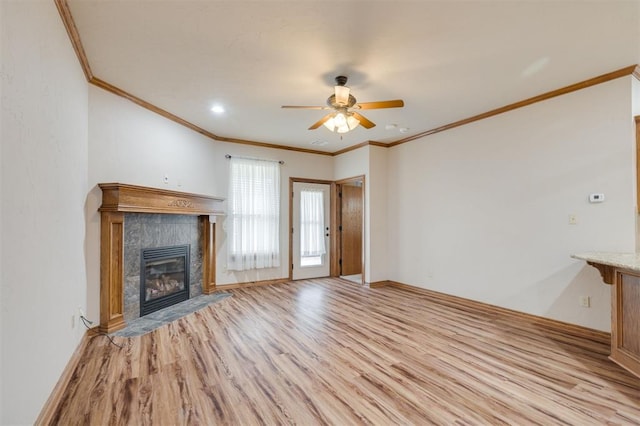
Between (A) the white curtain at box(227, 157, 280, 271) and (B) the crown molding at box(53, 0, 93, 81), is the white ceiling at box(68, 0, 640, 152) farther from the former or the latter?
(A) the white curtain at box(227, 157, 280, 271)

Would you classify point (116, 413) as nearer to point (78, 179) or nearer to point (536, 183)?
point (78, 179)

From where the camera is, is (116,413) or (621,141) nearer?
(116,413)

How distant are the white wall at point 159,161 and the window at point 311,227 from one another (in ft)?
1.17

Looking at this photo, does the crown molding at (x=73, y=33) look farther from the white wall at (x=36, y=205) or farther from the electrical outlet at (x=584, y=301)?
the electrical outlet at (x=584, y=301)

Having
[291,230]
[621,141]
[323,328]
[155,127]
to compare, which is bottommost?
[323,328]

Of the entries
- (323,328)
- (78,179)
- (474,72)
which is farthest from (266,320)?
(474,72)

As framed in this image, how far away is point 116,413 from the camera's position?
6.20 ft

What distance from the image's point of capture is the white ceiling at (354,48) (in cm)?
210

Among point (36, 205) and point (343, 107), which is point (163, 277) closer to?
point (36, 205)

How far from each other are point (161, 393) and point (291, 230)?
13.2 feet

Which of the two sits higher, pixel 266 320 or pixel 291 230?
pixel 291 230

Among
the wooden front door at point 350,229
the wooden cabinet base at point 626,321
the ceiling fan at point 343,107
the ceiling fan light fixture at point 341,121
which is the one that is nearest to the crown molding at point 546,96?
the ceiling fan at point 343,107

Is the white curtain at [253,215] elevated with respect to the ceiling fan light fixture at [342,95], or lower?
lower

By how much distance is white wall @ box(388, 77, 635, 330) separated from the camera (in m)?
3.00
